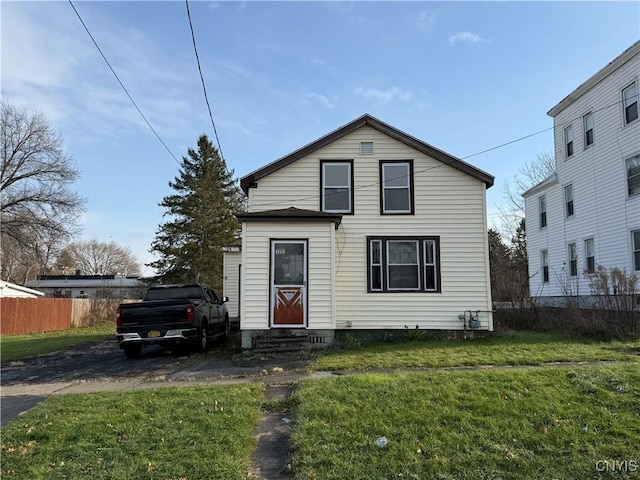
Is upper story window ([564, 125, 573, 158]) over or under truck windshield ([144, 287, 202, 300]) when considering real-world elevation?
over

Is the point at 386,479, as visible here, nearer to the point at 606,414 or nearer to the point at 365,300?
the point at 606,414

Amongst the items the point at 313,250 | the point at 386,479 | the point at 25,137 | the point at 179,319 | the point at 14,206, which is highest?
the point at 25,137

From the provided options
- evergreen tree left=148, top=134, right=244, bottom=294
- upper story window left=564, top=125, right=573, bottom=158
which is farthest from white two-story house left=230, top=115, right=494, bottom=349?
evergreen tree left=148, top=134, right=244, bottom=294

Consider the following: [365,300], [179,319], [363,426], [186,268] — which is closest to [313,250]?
[365,300]

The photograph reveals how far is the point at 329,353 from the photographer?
11195mm

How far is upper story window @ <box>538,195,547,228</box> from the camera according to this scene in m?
23.6

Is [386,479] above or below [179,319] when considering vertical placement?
below

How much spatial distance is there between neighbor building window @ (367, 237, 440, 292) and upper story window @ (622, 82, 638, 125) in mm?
9861

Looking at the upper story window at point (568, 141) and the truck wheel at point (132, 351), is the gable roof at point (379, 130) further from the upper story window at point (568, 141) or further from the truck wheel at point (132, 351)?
the upper story window at point (568, 141)

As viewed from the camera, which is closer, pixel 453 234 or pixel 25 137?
pixel 453 234

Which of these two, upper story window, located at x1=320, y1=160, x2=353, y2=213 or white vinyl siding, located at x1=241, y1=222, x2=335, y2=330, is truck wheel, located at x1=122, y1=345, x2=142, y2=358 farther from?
upper story window, located at x1=320, y1=160, x2=353, y2=213

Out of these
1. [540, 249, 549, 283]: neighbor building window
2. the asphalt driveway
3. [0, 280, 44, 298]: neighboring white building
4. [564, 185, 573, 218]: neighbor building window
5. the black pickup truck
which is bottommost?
the asphalt driveway

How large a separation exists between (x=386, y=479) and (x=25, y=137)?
39906mm

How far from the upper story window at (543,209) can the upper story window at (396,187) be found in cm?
1302
